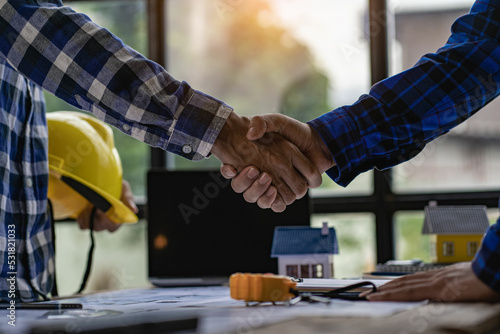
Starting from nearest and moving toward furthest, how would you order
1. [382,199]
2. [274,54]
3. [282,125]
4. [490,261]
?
[490,261] < [282,125] < [382,199] < [274,54]

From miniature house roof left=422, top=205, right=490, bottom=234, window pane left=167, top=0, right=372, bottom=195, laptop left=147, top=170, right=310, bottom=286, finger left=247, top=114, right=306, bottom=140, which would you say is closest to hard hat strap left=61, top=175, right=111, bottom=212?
laptop left=147, top=170, right=310, bottom=286

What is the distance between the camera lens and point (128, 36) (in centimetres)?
302

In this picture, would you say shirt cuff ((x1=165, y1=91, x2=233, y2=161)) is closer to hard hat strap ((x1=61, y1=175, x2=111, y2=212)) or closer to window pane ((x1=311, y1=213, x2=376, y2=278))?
hard hat strap ((x1=61, y1=175, x2=111, y2=212))

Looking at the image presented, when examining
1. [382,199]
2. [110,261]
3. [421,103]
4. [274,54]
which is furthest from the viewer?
[110,261]

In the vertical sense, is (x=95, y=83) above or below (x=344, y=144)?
above

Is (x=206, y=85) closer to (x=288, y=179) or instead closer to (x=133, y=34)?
(x=133, y=34)

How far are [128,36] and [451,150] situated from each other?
1.63m

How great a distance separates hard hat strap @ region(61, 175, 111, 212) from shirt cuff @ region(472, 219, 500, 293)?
116 centimetres

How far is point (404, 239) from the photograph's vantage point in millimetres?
2689

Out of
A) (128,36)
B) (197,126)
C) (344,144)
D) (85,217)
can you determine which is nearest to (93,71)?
(197,126)

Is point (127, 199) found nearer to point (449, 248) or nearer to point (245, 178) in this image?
point (245, 178)

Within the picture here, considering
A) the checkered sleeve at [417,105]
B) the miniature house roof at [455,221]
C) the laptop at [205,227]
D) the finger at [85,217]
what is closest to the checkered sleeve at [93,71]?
the checkered sleeve at [417,105]

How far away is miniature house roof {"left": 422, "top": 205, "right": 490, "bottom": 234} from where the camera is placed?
1.88 meters

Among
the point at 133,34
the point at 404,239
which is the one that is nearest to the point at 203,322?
the point at 404,239
